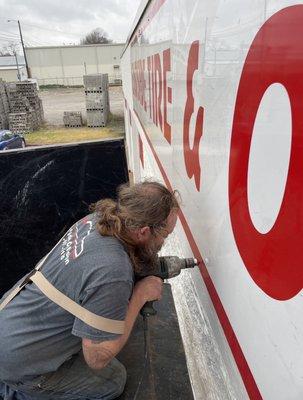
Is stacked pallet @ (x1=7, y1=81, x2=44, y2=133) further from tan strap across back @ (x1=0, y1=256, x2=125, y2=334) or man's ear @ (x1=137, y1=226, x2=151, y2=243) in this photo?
man's ear @ (x1=137, y1=226, x2=151, y2=243)

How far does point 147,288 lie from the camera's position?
154 cm

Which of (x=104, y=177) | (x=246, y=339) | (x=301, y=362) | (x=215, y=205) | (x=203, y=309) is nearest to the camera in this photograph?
(x=301, y=362)

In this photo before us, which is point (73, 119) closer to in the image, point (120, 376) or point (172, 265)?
point (120, 376)

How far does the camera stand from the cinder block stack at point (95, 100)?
16.2m

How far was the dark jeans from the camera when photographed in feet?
5.65

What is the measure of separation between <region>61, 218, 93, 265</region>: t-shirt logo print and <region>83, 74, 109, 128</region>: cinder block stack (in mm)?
15455

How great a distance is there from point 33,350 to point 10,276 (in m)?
1.92

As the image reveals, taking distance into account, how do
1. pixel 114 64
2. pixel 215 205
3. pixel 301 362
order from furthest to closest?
pixel 114 64, pixel 215 205, pixel 301 362

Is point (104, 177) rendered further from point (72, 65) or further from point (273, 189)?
point (72, 65)

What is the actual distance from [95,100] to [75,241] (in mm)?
16202

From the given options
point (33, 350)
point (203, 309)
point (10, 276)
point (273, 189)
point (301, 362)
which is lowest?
point (10, 276)

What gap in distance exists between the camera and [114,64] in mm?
42625

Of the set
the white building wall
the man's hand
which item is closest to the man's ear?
the man's hand

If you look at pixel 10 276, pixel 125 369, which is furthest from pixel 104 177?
pixel 125 369
